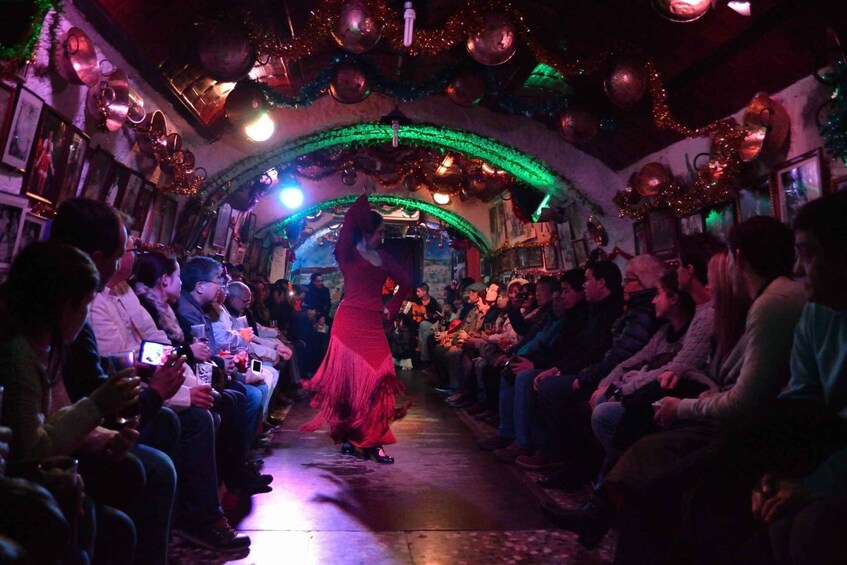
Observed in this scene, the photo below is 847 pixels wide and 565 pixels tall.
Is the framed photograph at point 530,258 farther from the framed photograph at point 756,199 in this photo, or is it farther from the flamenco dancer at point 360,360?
the flamenco dancer at point 360,360

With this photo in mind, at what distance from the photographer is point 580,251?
858 cm

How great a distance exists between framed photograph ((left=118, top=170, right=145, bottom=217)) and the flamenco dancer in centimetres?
191

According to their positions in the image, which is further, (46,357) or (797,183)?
(797,183)

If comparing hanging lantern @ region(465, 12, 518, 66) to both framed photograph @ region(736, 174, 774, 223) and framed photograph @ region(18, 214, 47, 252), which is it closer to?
framed photograph @ region(736, 174, 774, 223)

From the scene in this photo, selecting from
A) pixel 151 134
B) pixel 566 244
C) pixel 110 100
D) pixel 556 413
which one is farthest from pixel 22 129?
pixel 566 244

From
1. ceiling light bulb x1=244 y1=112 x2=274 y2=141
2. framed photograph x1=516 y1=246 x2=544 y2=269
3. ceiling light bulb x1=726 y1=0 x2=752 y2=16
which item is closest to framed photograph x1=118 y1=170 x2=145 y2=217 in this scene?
ceiling light bulb x1=244 y1=112 x2=274 y2=141

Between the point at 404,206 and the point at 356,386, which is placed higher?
the point at 404,206

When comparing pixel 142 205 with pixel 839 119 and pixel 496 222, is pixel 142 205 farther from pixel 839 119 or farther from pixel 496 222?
pixel 496 222

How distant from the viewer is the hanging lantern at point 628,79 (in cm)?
543

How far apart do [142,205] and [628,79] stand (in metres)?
4.57

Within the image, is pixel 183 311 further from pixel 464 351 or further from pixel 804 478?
pixel 464 351

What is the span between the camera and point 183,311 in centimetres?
436

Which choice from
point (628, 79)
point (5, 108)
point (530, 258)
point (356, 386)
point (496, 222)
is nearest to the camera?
point (5, 108)

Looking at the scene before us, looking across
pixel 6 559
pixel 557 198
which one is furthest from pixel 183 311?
pixel 557 198
